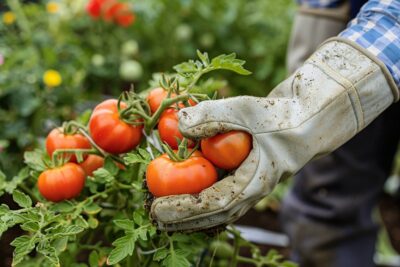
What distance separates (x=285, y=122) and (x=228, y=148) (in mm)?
136

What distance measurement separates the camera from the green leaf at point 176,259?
1101mm

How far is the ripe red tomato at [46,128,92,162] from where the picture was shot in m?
1.24

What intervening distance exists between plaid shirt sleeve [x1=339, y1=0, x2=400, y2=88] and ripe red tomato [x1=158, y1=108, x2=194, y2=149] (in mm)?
414

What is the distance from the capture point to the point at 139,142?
1239 mm

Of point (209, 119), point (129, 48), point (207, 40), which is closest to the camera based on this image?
point (209, 119)

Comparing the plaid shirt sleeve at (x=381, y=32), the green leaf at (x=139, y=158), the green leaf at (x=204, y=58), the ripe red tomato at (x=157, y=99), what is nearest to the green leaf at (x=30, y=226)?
the green leaf at (x=139, y=158)

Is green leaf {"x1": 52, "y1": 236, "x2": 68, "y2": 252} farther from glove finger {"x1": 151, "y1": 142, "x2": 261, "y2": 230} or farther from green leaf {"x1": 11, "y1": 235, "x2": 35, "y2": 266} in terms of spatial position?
glove finger {"x1": 151, "y1": 142, "x2": 261, "y2": 230}

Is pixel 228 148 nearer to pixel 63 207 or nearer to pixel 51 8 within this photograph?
pixel 63 207

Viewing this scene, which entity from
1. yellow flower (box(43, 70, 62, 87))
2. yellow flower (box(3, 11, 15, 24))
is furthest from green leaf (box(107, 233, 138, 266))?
yellow flower (box(3, 11, 15, 24))

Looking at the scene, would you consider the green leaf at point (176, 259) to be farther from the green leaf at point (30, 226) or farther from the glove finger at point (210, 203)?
the green leaf at point (30, 226)

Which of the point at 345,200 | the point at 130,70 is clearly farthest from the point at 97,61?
the point at 345,200

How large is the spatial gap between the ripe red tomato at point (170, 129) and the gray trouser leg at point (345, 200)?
3.82 ft

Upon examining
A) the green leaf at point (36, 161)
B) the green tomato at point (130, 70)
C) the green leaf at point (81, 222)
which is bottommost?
the green tomato at point (130, 70)

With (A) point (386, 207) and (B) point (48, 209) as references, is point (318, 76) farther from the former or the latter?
(A) point (386, 207)
